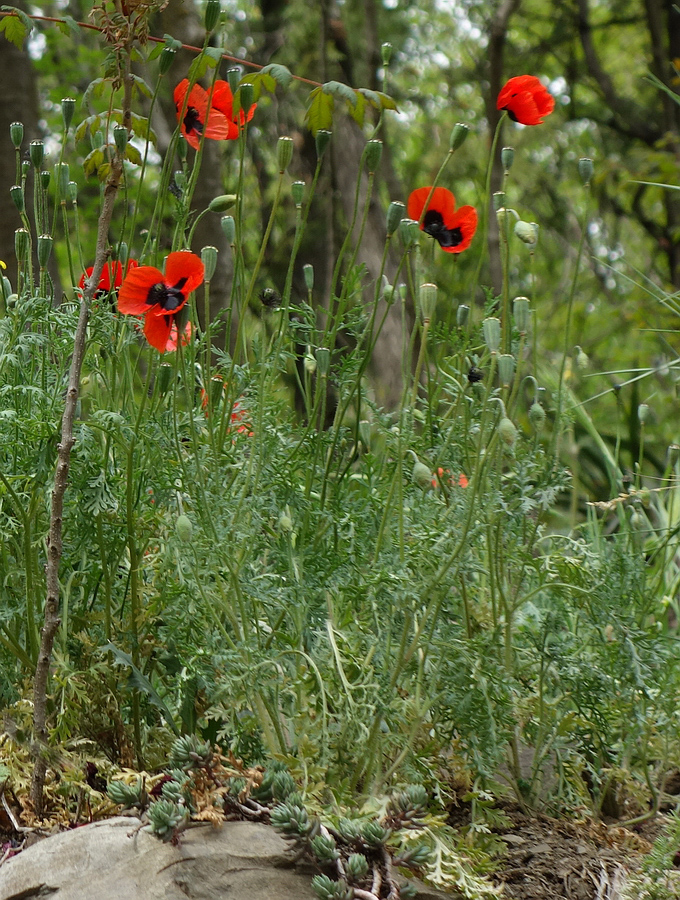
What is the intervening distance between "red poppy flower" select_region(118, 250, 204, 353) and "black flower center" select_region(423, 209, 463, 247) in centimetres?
51

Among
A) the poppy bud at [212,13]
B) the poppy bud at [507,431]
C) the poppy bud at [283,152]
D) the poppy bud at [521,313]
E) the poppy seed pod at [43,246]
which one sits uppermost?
the poppy bud at [212,13]

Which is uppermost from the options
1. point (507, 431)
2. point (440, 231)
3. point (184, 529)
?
point (440, 231)

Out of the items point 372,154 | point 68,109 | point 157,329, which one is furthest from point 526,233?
point 68,109

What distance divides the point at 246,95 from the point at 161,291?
0.34 metres

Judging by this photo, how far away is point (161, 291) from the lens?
150 centimetres

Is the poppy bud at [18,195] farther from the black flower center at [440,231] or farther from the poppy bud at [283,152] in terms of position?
the black flower center at [440,231]

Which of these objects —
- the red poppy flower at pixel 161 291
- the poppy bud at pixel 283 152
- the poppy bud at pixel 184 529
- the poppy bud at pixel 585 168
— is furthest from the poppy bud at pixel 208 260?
the poppy bud at pixel 585 168

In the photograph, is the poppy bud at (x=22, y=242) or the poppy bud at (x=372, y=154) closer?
the poppy bud at (x=372, y=154)

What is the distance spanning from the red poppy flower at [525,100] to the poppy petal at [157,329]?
678mm

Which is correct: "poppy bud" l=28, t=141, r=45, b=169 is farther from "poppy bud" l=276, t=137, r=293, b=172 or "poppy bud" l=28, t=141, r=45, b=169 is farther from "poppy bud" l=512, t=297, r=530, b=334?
"poppy bud" l=512, t=297, r=530, b=334

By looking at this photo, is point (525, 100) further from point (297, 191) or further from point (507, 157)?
point (297, 191)

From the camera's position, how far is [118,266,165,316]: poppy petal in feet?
4.90

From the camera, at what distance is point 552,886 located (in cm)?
145

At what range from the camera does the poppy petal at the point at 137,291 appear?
4.90 ft
